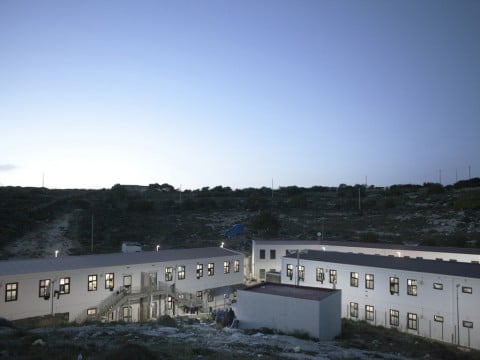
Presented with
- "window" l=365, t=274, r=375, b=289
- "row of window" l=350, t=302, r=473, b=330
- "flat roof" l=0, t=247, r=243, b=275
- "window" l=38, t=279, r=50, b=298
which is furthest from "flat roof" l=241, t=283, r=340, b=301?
"window" l=38, t=279, r=50, b=298

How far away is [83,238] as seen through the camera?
56.0 meters

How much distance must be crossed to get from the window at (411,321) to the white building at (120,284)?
13936 millimetres

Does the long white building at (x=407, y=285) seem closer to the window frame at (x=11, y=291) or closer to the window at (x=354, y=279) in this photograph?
the window at (x=354, y=279)

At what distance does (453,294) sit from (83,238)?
159 feet

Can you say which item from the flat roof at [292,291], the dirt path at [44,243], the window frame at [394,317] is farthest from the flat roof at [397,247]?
the dirt path at [44,243]

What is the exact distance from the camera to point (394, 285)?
86.7ft

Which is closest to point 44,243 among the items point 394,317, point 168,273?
point 168,273

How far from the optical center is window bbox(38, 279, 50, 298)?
2217 centimetres

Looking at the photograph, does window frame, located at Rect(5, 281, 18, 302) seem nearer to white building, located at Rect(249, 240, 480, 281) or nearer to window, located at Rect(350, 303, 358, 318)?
window, located at Rect(350, 303, 358, 318)

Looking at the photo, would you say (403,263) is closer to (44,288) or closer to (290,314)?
(290,314)

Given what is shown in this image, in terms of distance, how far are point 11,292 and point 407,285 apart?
24.4 m

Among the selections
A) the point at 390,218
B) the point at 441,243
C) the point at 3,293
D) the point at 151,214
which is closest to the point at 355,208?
the point at 390,218

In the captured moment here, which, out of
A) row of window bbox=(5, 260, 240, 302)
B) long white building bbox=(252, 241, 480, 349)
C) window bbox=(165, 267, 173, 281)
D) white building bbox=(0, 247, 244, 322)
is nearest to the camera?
row of window bbox=(5, 260, 240, 302)

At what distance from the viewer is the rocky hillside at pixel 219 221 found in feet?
171
